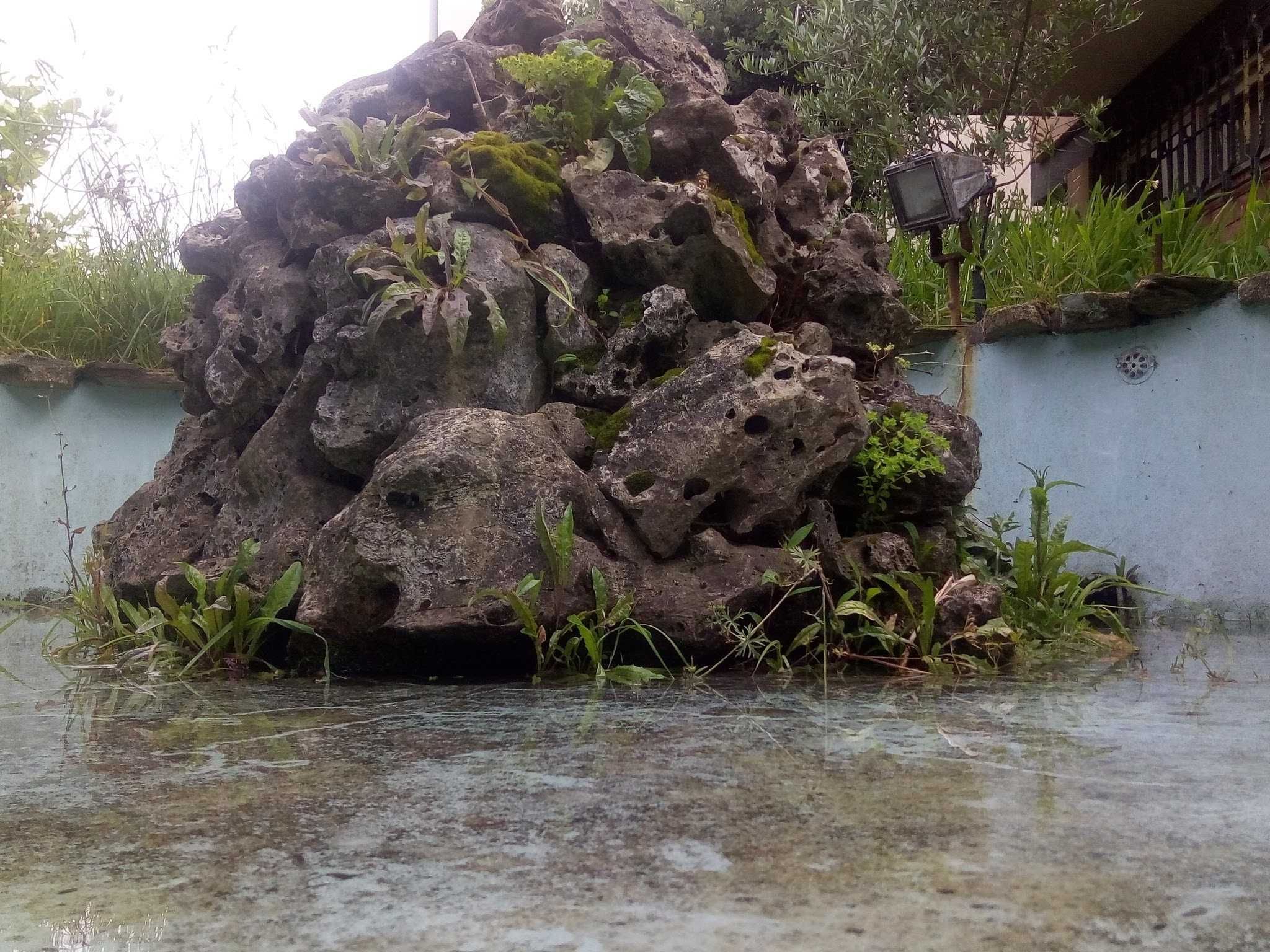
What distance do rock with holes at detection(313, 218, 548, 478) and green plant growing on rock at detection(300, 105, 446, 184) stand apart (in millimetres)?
355

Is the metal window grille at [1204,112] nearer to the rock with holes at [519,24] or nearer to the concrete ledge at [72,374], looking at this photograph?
the rock with holes at [519,24]

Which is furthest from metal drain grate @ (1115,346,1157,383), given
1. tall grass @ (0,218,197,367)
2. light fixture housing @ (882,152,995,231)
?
tall grass @ (0,218,197,367)

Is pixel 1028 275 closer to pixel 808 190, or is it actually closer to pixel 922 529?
pixel 808 190

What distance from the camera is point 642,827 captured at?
141 centimetres

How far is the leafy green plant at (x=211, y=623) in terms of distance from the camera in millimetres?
3350

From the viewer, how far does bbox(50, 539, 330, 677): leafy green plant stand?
3350 millimetres

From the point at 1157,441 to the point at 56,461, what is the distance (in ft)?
23.0

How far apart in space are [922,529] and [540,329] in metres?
1.62

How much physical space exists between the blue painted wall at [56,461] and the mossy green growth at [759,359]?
198 inches

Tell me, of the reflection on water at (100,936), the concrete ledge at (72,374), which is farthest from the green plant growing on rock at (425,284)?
the concrete ledge at (72,374)

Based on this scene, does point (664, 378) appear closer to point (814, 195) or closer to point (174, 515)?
point (814, 195)

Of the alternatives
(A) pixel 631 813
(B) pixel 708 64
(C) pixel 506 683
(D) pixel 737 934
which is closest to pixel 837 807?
(A) pixel 631 813

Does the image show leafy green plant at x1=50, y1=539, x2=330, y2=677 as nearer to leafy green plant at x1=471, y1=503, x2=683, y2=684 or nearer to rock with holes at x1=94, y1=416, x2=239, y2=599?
rock with holes at x1=94, y1=416, x2=239, y2=599

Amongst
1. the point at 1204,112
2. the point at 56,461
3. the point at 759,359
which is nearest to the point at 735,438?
the point at 759,359
